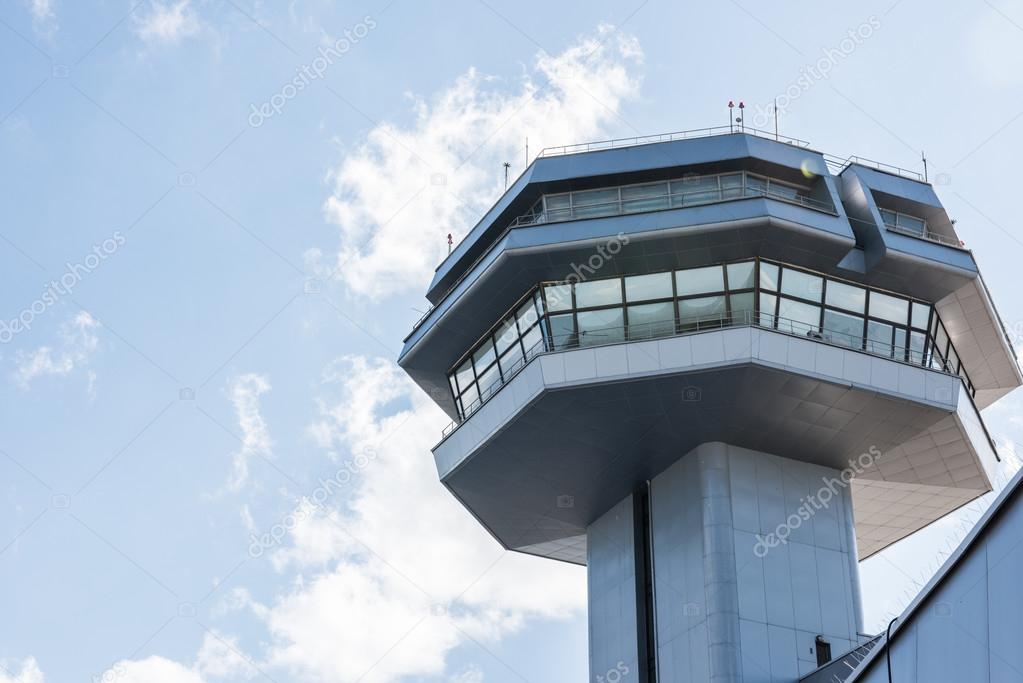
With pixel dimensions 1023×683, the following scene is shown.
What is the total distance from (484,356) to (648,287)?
5.88 meters

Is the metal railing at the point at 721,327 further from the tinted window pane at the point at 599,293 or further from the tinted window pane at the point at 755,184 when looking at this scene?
the tinted window pane at the point at 755,184

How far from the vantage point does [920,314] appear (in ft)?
114

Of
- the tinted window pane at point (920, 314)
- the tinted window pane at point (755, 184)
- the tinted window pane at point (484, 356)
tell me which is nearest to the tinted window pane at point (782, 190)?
the tinted window pane at point (755, 184)

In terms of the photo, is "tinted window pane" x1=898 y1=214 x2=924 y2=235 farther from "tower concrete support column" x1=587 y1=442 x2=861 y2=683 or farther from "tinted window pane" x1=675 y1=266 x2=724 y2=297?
"tower concrete support column" x1=587 y1=442 x2=861 y2=683

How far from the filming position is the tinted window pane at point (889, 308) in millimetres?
34312

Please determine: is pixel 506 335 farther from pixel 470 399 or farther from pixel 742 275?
pixel 742 275

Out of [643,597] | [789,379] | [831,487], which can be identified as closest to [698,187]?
[789,379]

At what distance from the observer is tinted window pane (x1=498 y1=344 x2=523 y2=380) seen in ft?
117

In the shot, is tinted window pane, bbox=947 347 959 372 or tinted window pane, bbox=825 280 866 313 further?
tinted window pane, bbox=947 347 959 372

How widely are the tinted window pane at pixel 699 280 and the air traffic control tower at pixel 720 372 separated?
0.05m

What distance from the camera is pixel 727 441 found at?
3503 cm

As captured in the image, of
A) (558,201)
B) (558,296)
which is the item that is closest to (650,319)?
(558,296)

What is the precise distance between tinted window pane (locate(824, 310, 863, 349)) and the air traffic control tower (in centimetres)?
6

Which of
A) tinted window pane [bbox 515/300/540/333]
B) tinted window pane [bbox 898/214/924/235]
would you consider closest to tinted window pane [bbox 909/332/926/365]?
tinted window pane [bbox 898/214/924/235]
